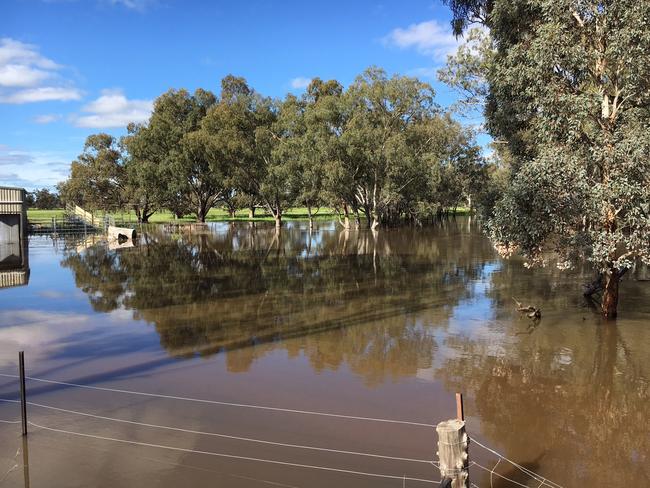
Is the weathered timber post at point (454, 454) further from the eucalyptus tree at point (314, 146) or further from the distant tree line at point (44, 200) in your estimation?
the distant tree line at point (44, 200)

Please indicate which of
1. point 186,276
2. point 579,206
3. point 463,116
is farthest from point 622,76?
point 186,276

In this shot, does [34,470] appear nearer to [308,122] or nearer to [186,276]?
[186,276]

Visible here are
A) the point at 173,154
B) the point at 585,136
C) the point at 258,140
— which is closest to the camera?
the point at 585,136

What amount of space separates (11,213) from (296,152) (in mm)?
27816

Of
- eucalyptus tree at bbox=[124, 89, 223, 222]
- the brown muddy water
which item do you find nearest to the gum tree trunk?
the brown muddy water

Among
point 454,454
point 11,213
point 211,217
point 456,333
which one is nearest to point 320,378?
point 456,333

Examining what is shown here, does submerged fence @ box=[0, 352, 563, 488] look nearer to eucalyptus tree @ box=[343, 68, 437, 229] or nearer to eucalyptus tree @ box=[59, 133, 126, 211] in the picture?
eucalyptus tree @ box=[343, 68, 437, 229]

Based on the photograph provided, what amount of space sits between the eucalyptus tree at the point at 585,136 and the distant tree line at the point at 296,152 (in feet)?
101

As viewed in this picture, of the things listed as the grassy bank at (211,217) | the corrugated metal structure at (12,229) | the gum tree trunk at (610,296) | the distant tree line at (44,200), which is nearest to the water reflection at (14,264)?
the corrugated metal structure at (12,229)

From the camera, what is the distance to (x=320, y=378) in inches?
419

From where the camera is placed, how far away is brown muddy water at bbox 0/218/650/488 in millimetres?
7074

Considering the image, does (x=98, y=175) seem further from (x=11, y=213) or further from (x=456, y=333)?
(x=456, y=333)

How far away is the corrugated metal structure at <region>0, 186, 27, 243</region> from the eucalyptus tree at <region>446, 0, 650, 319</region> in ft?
117

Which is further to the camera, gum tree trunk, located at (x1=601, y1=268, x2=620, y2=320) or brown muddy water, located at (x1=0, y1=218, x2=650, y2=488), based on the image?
gum tree trunk, located at (x1=601, y1=268, x2=620, y2=320)
